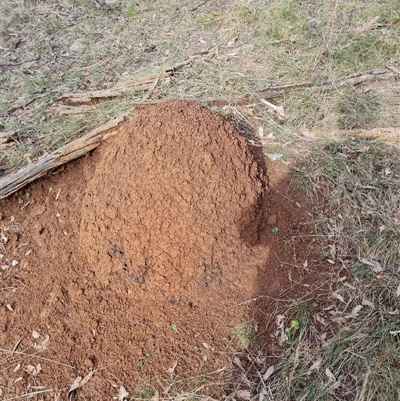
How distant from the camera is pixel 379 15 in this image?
14.0 feet

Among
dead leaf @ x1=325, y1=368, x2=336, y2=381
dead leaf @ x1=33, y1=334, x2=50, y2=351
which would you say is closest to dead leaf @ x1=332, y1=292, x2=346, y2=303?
dead leaf @ x1=325, y1=368, x2=336, y2=381

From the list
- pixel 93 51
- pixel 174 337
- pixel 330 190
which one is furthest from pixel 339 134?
pixel 93 51

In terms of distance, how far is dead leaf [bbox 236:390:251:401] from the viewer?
1.82 meters

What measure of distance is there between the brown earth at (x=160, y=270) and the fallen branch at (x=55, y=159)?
494 mm

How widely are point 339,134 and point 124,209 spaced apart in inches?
67.2

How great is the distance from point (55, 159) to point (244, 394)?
194cm

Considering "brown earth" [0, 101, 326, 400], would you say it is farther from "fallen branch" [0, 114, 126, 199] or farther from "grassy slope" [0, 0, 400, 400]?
"fallen branch" [0, 114, 126, 199]

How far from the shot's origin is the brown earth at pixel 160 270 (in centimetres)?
199

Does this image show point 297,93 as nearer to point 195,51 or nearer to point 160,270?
point 195,51

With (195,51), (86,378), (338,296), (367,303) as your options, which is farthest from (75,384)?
(195,51)

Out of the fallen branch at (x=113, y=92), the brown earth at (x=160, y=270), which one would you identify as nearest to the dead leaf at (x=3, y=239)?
the brown earth at (x=160, y=270)

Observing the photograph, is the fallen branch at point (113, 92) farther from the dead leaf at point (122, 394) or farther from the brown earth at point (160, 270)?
the dead leaf at point (122, 394)

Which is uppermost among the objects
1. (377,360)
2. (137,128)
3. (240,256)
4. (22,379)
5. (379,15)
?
(137,128)

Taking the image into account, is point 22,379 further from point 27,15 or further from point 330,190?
point 27,15
